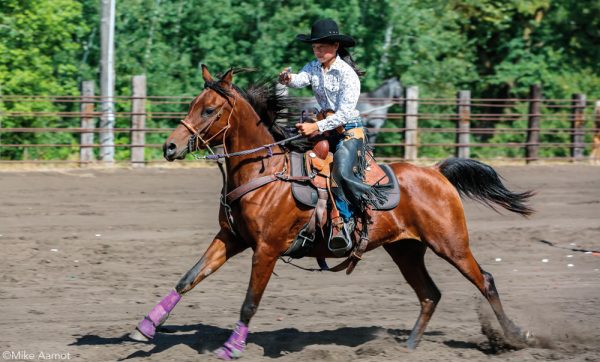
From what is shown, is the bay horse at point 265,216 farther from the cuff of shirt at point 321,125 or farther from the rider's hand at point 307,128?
the cuff of shirt at point 321,125

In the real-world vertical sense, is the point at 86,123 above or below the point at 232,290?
above

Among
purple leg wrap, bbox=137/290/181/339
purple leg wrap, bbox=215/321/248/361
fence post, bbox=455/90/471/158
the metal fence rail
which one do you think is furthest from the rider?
fence post, bbox=455/90/471/158

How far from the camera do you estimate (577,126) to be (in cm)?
2317

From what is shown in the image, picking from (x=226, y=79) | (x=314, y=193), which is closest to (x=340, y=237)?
(x=314, y=193)

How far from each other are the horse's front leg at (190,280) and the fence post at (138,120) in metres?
12.0

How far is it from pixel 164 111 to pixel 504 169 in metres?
7.61

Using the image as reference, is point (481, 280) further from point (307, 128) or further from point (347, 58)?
point (347, 58)

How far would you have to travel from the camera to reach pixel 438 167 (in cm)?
834

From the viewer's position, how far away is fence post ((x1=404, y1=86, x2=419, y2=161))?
21.1m

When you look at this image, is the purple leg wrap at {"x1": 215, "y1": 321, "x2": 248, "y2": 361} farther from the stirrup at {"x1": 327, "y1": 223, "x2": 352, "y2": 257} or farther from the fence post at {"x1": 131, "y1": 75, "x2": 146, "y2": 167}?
the fence post at {"x1": 131, "y1": 75, "x2": 146, "y2": 167}

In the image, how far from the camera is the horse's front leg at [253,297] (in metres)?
7.06

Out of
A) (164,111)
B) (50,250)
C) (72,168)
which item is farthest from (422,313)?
(164,111)

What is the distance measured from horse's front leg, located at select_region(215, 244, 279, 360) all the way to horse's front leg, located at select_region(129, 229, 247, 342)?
274mm

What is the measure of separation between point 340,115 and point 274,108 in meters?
0.62
